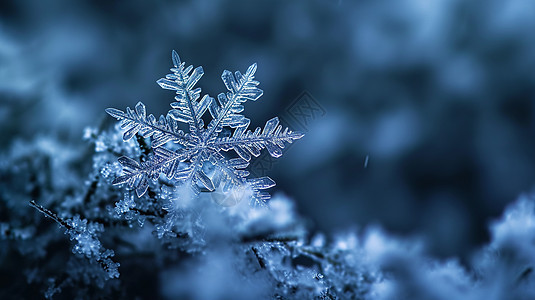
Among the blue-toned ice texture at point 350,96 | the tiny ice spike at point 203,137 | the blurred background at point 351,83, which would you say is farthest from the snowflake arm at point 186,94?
the blurred background at point 351,83

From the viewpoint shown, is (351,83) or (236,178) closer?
(236,178)

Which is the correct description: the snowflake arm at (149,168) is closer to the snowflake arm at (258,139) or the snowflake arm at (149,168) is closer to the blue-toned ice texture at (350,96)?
the snowflake arm at (258,139)

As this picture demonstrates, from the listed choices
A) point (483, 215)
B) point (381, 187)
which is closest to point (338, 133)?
point (381, 187)

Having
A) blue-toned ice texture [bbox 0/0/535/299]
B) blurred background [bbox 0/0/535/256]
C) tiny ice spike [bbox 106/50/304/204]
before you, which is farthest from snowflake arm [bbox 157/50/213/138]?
blurred background [bbox 0/0/535/256]

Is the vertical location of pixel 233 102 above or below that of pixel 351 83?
below

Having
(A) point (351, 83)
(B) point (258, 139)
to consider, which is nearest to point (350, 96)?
(A) point (351, 83)

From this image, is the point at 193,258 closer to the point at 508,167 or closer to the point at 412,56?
the point at 412,56

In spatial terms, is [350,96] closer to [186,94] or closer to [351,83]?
[351,83]
